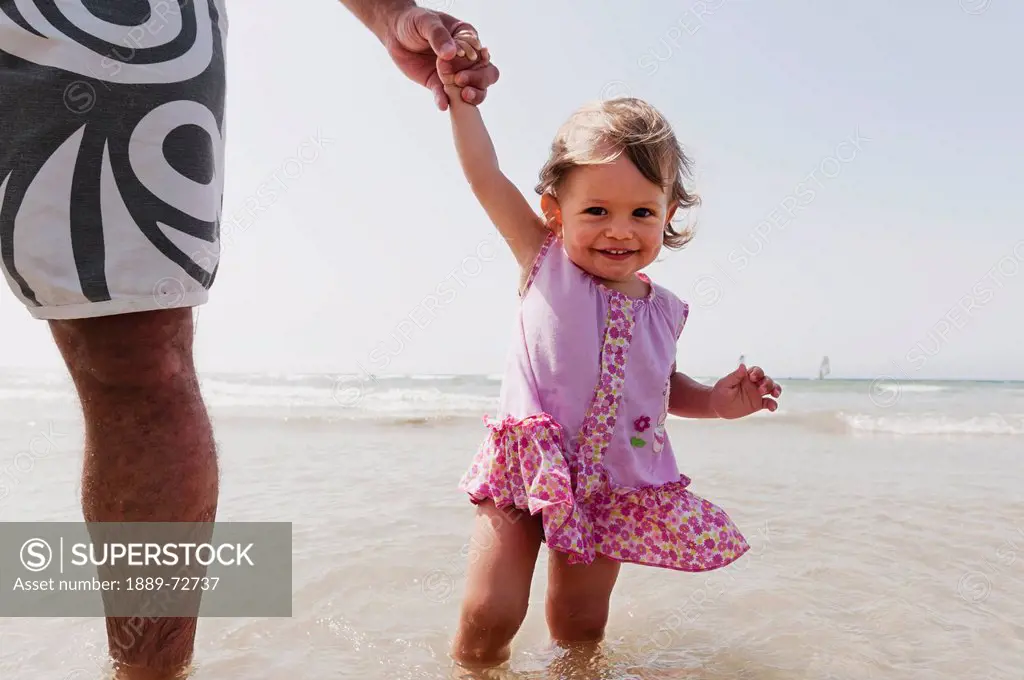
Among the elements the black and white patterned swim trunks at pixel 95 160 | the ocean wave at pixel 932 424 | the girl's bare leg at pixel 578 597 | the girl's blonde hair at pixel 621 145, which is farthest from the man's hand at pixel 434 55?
the ocean wave at pixel 932 424

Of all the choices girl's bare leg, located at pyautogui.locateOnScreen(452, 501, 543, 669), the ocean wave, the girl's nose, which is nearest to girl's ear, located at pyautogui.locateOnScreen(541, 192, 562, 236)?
the girl's nose

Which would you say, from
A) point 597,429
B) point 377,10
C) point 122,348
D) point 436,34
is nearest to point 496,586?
point 597,429

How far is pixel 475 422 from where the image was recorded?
9.12m

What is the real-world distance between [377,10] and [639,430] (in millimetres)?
1388

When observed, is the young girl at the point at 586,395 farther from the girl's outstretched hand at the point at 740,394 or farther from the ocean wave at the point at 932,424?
the ocean wave at the point at 932,424

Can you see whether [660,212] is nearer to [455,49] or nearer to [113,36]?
[455,49]

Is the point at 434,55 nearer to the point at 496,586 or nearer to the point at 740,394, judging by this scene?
the point at 740,394

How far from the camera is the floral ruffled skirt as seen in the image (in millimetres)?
1944

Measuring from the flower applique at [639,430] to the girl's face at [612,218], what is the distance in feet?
1.31

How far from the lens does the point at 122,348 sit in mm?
1345

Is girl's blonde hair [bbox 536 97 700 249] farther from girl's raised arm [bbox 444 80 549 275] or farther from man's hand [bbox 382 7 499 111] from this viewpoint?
man's hand [bbox 382 7 499 111]

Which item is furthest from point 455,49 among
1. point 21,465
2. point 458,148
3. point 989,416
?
point 989,416

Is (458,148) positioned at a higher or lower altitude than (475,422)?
higher

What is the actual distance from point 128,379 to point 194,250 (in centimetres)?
25
